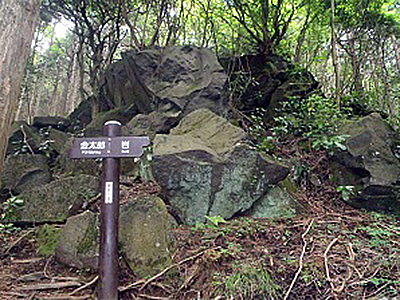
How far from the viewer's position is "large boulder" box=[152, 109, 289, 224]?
4.44 metres

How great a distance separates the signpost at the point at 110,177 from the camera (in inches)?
129

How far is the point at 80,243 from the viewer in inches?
150

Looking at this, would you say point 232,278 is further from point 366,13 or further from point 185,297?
point 366,13

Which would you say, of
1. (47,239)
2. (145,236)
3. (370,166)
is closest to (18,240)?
(47,239)

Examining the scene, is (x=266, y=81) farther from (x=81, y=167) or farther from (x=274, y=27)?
(x=81, y=167)

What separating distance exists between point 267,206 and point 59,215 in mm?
3108

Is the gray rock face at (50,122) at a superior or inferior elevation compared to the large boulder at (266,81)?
inferior

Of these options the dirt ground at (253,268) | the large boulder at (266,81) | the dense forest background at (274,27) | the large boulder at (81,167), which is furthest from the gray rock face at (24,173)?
the large boulder at (266,81)

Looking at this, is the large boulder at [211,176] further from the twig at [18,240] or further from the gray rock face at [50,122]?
the gray rock face at [50,122]

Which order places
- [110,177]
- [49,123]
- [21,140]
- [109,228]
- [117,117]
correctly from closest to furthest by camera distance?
[109,228]
[110,177]
[21,140]
[117,117]
[49,123]

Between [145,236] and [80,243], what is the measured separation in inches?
31.7

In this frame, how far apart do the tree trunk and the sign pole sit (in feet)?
3.12

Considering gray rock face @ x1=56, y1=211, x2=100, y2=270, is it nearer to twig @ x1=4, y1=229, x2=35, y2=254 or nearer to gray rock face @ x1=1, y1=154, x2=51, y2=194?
twig @ x1=4, y1=229, x2=35, y2=254

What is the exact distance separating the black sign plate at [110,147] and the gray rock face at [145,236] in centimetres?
82
